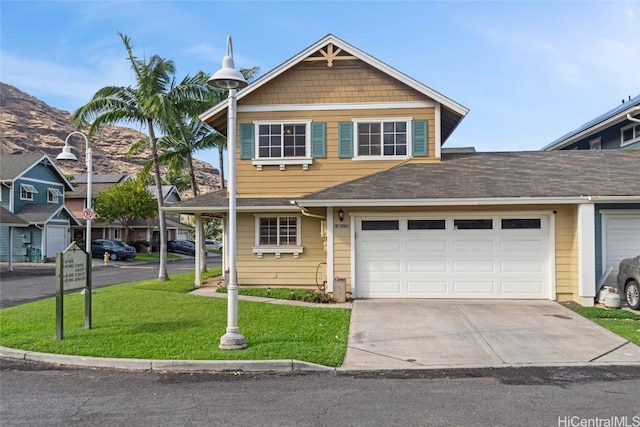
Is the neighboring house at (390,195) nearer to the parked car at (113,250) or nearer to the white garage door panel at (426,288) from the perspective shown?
the white garage door panel at (426,288)

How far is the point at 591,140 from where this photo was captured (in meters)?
21.1

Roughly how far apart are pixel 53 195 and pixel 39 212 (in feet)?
13.3

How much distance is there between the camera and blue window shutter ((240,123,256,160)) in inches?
573

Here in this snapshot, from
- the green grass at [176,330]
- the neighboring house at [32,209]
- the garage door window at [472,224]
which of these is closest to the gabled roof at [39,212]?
the neighboring house at [32,209]

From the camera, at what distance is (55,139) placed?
118m

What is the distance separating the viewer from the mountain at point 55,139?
359 ft

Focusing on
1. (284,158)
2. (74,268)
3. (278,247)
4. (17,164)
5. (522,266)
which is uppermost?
(17,164)

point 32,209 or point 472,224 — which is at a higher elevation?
point 32,209

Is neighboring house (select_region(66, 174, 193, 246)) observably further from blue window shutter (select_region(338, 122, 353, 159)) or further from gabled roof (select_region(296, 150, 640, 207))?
gabled roof (select_region(296, 150, 640, 207))

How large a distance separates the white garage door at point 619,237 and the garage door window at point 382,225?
527 centimetres

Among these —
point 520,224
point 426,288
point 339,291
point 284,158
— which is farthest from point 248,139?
Result: point 520,224

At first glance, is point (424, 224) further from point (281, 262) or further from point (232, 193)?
point (232, 193)

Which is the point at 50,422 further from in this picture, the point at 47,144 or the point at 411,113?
the point at 47,144

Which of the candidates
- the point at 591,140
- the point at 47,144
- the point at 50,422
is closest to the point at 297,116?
the point at 50,422
